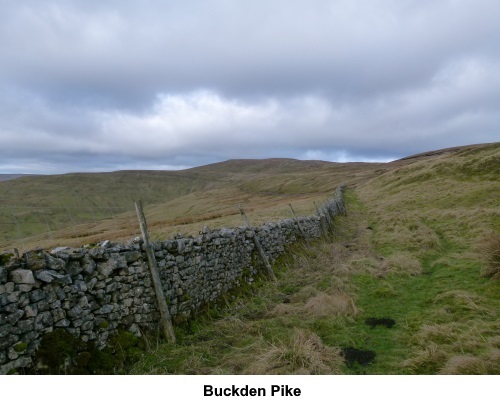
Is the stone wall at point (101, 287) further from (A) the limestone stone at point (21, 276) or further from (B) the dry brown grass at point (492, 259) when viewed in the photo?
(B) the dry brown grass at point (492, 259)

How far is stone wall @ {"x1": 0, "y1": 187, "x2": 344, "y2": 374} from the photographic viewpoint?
206 inches

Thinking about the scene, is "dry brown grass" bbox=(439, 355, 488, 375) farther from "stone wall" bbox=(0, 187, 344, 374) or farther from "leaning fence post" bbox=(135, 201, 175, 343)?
"stone wall" bbox=(0, 187, 344, 374)

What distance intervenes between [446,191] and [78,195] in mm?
203402

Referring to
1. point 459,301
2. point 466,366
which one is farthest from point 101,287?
point 459,301

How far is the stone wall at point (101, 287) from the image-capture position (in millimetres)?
5223

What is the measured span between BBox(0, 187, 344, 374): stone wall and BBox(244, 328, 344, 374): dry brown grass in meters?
2.66

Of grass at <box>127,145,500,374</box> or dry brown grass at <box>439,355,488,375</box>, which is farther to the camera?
grass at <box>127,145,500,374</box>

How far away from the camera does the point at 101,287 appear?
6637 millimetres

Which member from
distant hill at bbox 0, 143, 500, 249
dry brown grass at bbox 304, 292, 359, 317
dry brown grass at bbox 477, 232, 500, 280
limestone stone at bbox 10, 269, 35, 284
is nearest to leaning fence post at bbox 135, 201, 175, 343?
distant hill at bbox 0, 143, 500, 249

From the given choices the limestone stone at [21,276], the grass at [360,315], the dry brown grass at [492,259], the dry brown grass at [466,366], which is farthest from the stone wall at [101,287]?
the dry brown grass at [492,259]

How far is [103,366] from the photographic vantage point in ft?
20.2

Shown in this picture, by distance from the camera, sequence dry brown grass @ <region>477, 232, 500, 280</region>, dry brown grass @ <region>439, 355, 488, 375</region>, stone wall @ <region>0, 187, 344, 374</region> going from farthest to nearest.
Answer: dry brown grass @ <region>477, 232, 500, 280</region> < dry brown grass @ <region>439, 355, 488, 375</region> < stone wall @ <region>0, 187, 344, 374</region>

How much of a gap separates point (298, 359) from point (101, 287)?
151 inches

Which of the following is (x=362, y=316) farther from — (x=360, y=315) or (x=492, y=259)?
(x=492, y=259)
